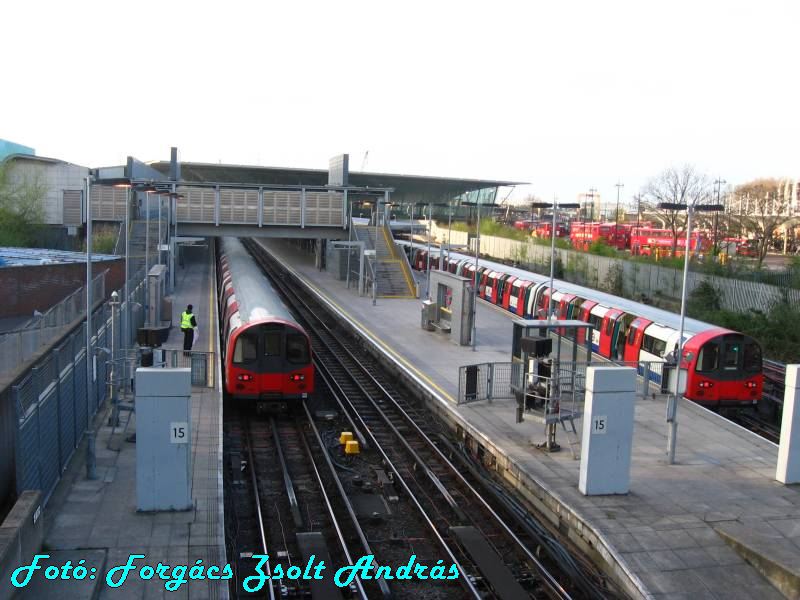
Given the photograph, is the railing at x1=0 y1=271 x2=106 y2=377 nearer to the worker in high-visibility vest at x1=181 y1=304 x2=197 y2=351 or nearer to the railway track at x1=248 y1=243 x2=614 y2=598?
the worker in high-visibility vest at x1=181 y1=304 x2=197 y2=351

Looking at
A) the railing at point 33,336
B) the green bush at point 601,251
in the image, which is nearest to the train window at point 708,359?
the railing at point 33,336

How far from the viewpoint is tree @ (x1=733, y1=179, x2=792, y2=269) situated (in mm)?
49906

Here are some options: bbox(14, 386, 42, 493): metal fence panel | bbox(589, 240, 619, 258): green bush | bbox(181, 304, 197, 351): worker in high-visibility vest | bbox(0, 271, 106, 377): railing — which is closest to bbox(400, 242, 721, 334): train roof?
bbox(181, 304, 197, 351): worker in high-visibility vest

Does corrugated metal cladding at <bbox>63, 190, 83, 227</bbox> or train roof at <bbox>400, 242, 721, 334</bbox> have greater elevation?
corrugated metal cladding at <bbox>63, 190, 83, 227</bbox>

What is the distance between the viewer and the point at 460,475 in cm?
1538

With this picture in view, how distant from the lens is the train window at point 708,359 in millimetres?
19625

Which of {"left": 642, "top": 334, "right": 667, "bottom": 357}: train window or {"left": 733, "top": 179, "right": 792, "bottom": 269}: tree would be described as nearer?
{"left": 642, "top": 334, "right": 667, "bottom": 357}: train window

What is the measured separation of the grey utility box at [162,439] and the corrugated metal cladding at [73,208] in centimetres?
3649

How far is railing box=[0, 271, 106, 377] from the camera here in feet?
39.8

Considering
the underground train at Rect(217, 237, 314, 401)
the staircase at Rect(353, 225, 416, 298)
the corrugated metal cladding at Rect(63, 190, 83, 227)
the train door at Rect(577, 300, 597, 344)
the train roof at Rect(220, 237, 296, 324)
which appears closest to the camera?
the underground train at Rect(217, 237, 314, 401)

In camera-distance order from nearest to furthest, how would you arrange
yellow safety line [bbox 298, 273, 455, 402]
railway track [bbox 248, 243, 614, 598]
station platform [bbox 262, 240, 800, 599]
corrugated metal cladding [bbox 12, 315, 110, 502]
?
1. station platform [bbox 262, 240, 800, 599]
2. corrugated metal cladding [bbox 12, 315, 110, 502]
3. railway track [bbox 248, 243, 614, 598]
4. yellow safety line [bbox 298, 273, 455, 402]

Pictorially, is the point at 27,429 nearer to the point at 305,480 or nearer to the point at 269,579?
the point at 269,579

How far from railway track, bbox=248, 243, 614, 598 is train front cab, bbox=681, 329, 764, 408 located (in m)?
6.57

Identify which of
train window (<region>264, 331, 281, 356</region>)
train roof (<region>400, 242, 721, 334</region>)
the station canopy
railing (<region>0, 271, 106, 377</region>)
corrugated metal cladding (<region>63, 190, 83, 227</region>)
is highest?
the station canopy
